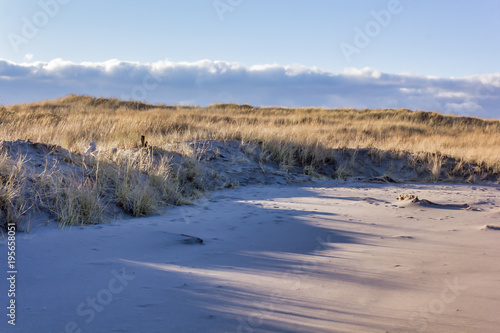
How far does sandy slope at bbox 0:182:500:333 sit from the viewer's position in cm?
274

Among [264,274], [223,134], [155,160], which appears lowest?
[264,274]

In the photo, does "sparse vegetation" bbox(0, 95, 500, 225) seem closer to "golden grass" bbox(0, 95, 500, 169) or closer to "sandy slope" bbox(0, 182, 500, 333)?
"golden grass" bbox(0, 95, 500, 169)

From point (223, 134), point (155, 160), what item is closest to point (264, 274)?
point (155, 160)

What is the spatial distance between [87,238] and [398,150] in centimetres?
995

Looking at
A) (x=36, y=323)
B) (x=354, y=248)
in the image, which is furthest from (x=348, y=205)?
(x=36, y=323)

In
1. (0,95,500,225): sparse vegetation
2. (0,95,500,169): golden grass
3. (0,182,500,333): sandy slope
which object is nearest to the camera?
(0,182,500,333): sandy slope

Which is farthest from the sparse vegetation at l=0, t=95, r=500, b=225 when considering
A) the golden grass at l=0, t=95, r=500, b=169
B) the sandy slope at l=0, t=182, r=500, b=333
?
the sandy slope at l=0, t=182, r=500, b=333

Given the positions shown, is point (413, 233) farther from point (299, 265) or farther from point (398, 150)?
point (398, 150)

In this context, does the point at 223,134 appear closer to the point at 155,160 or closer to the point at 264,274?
the point at 155,160

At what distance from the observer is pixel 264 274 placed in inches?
147

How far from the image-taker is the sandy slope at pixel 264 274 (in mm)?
2740

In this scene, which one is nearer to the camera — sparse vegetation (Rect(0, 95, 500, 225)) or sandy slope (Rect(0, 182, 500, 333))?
sandy slope (Rect(0, 182, 500, 333))

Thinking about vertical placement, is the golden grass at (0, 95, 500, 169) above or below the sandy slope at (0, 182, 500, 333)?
above

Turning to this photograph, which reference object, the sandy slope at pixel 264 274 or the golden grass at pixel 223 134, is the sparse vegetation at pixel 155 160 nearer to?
the golden grass at pixel 223 134
